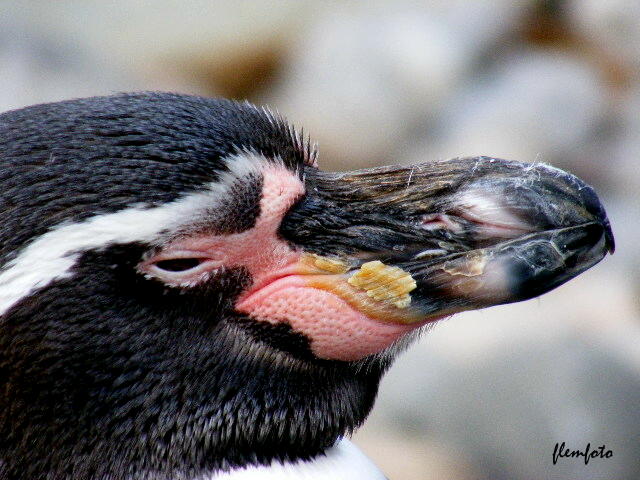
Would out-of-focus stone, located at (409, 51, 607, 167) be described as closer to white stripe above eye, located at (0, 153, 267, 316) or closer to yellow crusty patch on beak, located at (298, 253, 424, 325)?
yellow crusty patch on beak, located at (298, 253, 424, 325)

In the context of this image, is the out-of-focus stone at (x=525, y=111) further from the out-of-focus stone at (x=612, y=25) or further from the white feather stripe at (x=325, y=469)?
the white feather stripe at (x=325, y=469)

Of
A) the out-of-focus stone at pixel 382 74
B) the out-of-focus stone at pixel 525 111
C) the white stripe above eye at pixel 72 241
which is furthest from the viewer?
the out-of-focus stone at pixel 382 74

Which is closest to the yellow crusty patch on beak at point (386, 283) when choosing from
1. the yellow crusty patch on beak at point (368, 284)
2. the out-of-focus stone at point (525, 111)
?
the yellow crusty patch on beak at point (368, 284)

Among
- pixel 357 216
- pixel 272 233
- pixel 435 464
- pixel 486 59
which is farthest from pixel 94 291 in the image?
pixel 486 59

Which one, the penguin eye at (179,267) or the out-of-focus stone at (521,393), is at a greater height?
the penguin eye at (179,267)

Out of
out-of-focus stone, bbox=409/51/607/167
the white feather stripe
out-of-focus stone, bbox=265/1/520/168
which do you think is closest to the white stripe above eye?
the white feather stripe

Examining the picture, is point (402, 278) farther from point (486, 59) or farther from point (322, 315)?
point (486, 59)
